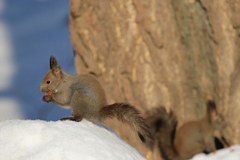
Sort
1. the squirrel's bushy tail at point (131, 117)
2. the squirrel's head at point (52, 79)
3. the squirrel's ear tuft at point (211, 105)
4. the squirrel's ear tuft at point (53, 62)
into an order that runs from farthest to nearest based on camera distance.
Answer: the squirrel's ear tuft at point (211, 105), the squirrel's head at point (52, 79), the squirrel's ear tuft at point (53, 62), the squirrel's bushy tail at point (131, 117)

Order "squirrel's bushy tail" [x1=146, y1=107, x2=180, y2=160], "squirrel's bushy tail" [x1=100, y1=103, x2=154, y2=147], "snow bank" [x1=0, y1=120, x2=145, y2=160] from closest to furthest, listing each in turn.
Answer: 1. "snow bank" [x1=0, y1=120, x2=145, y2=160]
2. "squirrel's bushy tail" [x1=100, y1=103, x2=154, y2=147]
3. "squirrel's bushy tail" [x1=146, y1=107, x2=180, y2=160]

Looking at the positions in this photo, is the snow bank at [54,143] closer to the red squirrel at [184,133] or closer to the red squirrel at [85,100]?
the red squirrel at [85,100]

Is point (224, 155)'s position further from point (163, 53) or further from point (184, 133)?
point (163, 53)

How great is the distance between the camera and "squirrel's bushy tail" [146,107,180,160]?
3.68 meters

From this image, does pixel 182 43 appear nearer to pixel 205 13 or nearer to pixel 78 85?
pixel 205 13

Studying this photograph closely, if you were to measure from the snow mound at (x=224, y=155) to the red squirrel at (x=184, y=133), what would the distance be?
0.09m

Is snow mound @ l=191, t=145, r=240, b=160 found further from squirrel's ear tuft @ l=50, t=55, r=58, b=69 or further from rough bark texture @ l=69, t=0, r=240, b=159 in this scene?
squirrel's ear tuft @ l=50, t=55, r=58, b=69

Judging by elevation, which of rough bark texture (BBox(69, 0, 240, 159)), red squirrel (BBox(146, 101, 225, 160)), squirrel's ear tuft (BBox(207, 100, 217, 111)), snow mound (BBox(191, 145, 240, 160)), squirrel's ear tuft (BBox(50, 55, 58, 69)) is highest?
squirrel's ear tuft (BBox(50, 55, 58, 69))

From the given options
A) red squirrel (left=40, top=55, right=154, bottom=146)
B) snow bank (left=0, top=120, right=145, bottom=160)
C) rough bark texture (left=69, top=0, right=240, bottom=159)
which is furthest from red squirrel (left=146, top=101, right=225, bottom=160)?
snow bank (left=0, top=120, right=145, bottom=160)

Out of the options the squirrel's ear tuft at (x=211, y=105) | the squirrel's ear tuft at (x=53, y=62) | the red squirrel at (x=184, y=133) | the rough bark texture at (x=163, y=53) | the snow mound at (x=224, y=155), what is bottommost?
the snow mound at (x=224, y=155)

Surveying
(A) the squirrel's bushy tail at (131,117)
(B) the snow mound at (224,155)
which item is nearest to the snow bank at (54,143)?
(A) the squirrel's bushy tail at (131,117)

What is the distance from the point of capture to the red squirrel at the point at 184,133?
Result: 373cm

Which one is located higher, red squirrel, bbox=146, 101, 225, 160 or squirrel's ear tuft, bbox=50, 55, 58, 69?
squirrel's ear tuft, bbox=50, 55, 58, 69

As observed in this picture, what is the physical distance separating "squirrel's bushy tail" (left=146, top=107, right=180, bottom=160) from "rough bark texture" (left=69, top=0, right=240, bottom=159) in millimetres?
135
